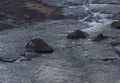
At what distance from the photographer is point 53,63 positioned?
9.96m

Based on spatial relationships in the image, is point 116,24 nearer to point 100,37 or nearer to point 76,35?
point 100,37

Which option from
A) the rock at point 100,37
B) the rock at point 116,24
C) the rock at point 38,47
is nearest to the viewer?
the rock at point 38,47

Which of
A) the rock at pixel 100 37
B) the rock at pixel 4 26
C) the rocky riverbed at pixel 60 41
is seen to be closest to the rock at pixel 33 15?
the rocky riverbed at pixel 60 41

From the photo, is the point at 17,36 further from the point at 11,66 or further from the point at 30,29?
the point at 11,66

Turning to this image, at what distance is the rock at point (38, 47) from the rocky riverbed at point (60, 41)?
16 centimetres

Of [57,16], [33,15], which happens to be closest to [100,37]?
[57,16]

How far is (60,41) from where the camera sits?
11633 millimetres

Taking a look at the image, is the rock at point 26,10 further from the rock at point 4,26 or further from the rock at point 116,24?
the rock at point 116,24

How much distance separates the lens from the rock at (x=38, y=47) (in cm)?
1065

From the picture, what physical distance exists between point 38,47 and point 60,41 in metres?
1.08

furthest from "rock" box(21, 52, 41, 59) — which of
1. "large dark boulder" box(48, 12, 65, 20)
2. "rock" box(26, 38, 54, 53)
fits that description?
"large dark boulder" box(48, 12, 65, 20)

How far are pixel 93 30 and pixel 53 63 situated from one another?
301cm

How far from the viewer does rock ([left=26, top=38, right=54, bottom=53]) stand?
1065 cm

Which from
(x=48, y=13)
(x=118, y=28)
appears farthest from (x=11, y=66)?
(x=48, y=13)
